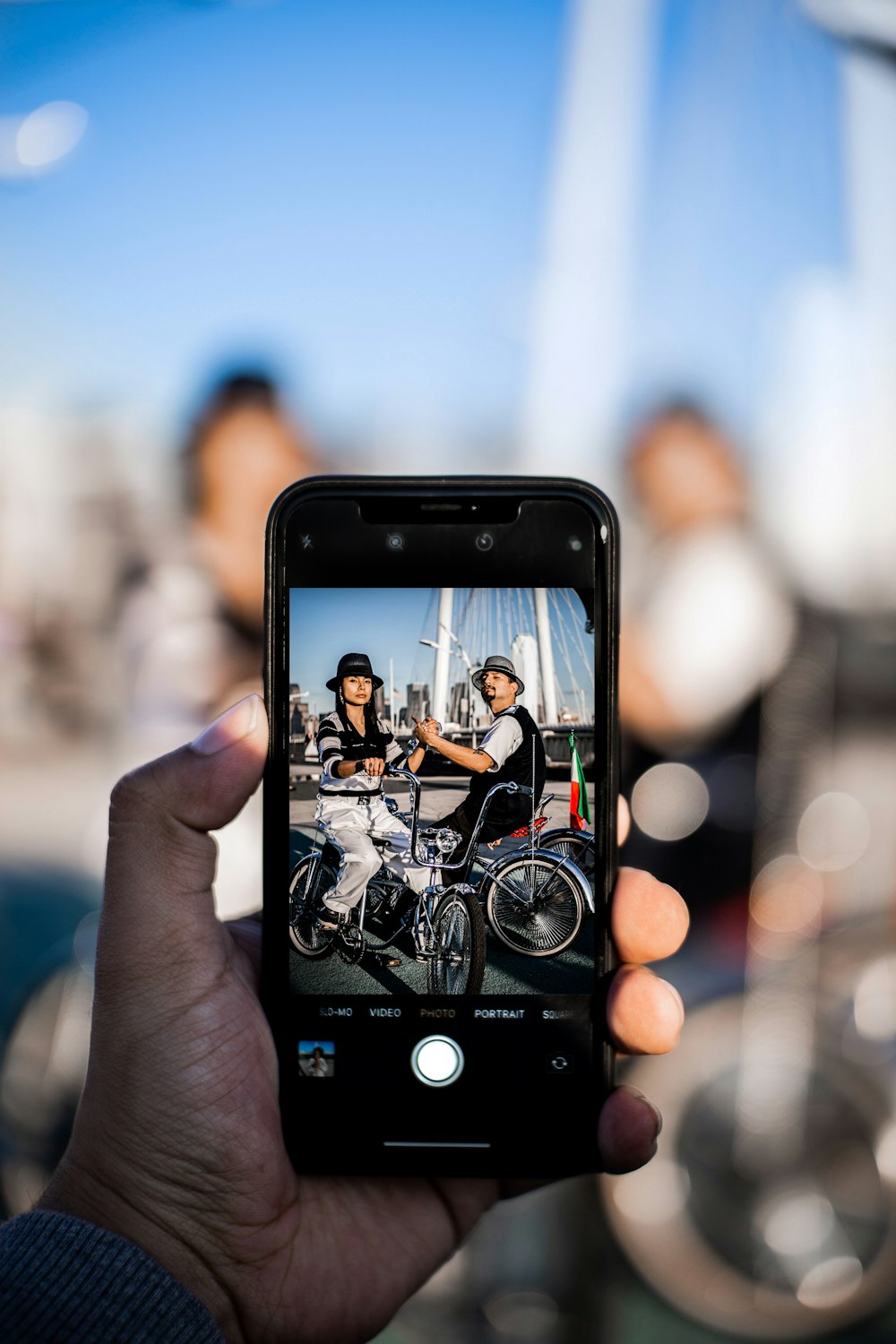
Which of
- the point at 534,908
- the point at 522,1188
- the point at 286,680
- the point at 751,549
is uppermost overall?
the point at 751,549

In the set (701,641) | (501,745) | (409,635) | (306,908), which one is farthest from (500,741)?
(701,641)

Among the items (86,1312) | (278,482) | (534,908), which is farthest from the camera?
(278,482)

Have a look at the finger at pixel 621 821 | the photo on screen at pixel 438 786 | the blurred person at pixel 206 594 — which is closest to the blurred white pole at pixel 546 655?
the photo on screen at pixel 438 786

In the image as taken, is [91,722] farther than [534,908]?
Yes

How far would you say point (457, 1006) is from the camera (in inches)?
33.4

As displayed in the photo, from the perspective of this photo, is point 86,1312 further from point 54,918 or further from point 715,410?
point 715,410

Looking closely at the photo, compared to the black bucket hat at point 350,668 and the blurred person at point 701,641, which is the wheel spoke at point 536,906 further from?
the blurred person at point 701,641

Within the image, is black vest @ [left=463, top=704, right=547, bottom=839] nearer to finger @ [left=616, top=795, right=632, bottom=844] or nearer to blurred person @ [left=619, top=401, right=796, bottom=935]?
finger @ [left=616, top=795, right=632, bottom=844]

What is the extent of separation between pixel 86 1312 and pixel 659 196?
1.38 metres

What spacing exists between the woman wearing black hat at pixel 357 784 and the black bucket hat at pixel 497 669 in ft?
0.24

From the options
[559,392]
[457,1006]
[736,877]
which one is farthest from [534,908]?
[559,392]

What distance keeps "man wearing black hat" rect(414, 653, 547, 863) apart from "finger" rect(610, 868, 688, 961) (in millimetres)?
116

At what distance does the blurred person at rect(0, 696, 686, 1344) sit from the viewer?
779 millimetres

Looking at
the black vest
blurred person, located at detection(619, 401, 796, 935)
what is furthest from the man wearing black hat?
blurred person, located at detection(619, 401, 796, 935)
